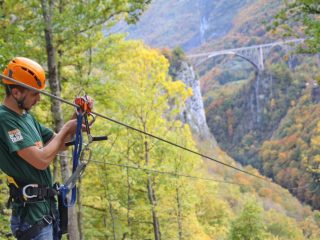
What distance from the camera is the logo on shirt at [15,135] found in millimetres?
2570

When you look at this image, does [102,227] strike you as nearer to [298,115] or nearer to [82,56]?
[82,56]

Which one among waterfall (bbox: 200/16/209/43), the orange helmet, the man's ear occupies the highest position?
waterfall (bbox: 200/16/209/43)

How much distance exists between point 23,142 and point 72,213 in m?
5.21

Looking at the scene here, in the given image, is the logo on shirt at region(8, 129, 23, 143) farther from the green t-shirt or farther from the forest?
the forest

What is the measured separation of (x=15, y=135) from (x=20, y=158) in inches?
6.9

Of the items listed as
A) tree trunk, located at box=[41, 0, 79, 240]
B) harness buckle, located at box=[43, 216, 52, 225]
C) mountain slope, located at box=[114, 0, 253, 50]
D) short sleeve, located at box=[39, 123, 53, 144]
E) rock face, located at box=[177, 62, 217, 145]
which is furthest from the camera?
mountain slope, located at box=[114, 0, 253, 50]

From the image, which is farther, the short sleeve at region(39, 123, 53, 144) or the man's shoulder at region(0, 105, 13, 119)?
the short sleeve at region(39, 123, 53, 144)

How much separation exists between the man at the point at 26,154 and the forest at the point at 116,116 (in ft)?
9.54

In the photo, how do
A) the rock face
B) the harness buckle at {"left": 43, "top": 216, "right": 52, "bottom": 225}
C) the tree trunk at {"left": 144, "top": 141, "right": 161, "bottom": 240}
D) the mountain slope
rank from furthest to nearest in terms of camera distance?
the mountain slope < the rock face < the tree trunk at {"left": 144, "top": 141, "right": 161, "bottom": 240} < the harness buckle at {"left": 43, "top": 216, "right": 52, "bottom": 225}

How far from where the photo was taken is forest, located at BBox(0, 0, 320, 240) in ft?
24.4

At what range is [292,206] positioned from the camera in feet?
202

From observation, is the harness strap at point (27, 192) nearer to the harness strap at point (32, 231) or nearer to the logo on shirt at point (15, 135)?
the harness strap at point (32, 231)

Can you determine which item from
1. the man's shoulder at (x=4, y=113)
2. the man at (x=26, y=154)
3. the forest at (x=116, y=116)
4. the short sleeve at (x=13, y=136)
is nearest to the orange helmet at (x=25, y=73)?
the man at (x=26, y=154)

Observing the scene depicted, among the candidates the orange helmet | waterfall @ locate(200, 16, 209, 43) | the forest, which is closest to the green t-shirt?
the orange helmet
